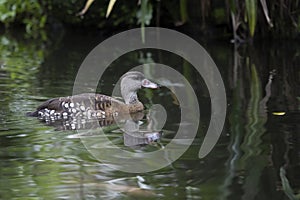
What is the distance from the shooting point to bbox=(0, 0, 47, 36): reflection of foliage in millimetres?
16297

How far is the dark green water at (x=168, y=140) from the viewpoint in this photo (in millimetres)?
5008

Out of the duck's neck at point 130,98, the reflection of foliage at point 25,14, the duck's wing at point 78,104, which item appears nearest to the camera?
the duck's wing at point 78,104

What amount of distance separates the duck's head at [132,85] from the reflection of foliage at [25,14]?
859cm

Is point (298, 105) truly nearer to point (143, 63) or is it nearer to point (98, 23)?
point (143, 63)

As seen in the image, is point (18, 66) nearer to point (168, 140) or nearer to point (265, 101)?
point (265, 101)

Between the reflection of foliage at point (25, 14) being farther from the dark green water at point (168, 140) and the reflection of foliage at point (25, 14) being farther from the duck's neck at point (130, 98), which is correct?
the duck's neck at point (130, 98)

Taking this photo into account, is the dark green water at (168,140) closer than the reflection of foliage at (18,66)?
Yes

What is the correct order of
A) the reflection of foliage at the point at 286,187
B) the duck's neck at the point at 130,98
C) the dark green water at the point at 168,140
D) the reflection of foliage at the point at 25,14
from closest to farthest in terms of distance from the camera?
the reflection of foliage at the point at 286,187 → the dark green water at the point at 168,140 → the duck's neck at the point at 130,98 → the reflection of foliage at the point at 25,14

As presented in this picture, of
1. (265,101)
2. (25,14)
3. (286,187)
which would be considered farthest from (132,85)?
(25,14)

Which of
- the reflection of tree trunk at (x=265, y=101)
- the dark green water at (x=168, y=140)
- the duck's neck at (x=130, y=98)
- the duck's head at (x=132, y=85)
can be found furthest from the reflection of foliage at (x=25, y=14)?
the duck's neck at (x=130, y=98)

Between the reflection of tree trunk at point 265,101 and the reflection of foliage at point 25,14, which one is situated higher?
the reflection of foliage at point 25,14

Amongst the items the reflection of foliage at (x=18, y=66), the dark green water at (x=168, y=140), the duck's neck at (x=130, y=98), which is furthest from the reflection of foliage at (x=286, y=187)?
the reflection of foliage at (x=18, y=66)

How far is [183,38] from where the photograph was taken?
14078 mm

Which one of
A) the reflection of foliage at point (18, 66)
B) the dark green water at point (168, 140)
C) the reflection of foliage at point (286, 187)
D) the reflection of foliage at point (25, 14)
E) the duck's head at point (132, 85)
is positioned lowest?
the reflection of foliage at point (286, 187)
